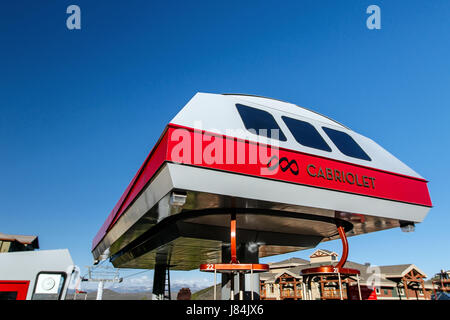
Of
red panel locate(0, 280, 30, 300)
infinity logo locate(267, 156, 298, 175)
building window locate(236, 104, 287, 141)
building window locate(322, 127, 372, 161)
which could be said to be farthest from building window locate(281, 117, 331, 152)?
red panel locate(0, 280, 30, 300)

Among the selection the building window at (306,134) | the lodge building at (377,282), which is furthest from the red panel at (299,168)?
the lodge building at (377,282)

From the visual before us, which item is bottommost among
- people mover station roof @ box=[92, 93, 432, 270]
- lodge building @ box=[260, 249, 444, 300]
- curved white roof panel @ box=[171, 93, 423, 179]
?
lodge building @ box=[260, 249, 444, 300]

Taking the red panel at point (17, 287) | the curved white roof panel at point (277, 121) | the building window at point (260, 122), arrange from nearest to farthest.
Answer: the red panel at point (17, 287) → the curved white roof panel at point (277, 121) → the building window at point (260, 122)

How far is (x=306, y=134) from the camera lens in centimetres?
696

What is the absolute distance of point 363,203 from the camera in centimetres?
659

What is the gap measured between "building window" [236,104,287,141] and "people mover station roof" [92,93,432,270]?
32mm

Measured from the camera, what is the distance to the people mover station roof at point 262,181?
501cm

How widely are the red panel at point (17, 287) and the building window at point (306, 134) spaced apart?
5.56 m

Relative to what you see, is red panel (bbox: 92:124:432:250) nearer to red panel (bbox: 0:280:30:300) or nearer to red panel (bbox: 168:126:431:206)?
red panel (bbox: 168:126:431:206)

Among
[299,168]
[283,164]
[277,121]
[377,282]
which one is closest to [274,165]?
[283,164]

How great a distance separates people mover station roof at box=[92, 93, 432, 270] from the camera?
501 cm

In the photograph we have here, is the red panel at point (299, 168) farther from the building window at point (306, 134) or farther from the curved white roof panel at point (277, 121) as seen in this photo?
the building window at point (306, 134)
